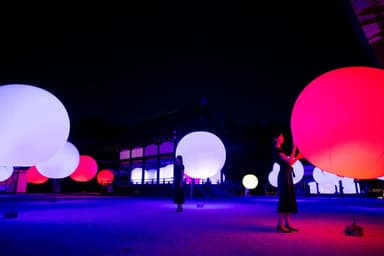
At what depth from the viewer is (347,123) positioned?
4.02 m

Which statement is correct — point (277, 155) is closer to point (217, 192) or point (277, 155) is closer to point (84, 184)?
point (217, 192)

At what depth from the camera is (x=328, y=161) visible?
4344 mm

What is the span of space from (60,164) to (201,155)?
5020mm

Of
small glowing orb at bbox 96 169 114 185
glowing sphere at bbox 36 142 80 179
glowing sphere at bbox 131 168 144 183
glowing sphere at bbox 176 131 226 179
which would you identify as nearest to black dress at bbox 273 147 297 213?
glowing sphere at bbox 176 131 226 179

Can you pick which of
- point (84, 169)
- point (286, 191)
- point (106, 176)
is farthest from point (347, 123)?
point (106, 176)

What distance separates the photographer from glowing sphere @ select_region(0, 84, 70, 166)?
4938mm

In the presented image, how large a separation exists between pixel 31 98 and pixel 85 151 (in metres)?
27.7

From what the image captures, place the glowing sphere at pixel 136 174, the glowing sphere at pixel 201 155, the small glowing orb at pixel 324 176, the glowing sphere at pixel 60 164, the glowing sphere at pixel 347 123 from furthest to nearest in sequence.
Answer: the glowing sphere at pixel 136 174 < the small glowing orb at pixel 324 176 < the glowing sphere at pixel 201 155 < the glowing sphere at pixel 60 164 < the glowing sphere at pixel 347 123

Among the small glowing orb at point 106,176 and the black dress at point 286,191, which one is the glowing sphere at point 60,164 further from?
the small glowing orb at point 106,176

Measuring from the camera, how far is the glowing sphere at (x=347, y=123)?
3.95 meters

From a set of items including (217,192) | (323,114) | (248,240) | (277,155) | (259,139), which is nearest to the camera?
(248,240)

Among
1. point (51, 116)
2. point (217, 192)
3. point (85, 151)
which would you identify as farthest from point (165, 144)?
point (51, 116)

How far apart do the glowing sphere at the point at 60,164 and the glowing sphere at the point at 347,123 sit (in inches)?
308

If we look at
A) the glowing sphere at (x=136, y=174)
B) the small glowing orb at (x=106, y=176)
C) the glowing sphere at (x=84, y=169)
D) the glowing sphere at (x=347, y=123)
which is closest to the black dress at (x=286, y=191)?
the glowing sphere at (x=347, y=123)
